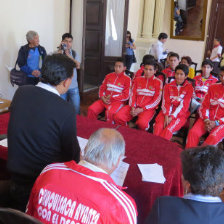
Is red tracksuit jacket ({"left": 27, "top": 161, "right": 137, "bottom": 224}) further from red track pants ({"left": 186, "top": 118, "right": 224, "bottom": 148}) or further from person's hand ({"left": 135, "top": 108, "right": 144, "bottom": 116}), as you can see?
person's hand ({"left": 135, "top": 108, "right": 144, "bottom": 116})

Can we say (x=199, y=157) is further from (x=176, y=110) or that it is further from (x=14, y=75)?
(x=14, y=75)

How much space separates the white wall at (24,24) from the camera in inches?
158

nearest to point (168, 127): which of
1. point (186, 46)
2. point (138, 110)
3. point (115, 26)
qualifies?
point (138, 110)

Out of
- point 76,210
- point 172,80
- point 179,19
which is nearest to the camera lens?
point 76,210

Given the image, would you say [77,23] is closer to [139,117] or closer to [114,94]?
[114,94]

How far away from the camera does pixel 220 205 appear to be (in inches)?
38.9

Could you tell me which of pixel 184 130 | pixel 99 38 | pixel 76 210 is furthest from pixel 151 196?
pixel 99 38

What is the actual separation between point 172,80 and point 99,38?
2.49 m

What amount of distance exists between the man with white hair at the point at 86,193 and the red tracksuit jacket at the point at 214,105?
228cm

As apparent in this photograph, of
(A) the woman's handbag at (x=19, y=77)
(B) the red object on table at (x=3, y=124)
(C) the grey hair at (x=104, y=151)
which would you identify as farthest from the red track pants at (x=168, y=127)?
(C) the grey hair at (x=104, y=151)

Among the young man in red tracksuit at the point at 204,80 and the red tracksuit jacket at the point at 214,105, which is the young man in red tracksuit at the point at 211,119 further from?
the young man in red tracksuit at the point at 204,80

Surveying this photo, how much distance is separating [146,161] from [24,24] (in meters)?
3.43

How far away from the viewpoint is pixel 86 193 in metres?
0.98

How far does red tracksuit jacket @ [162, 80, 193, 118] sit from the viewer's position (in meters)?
3.26
